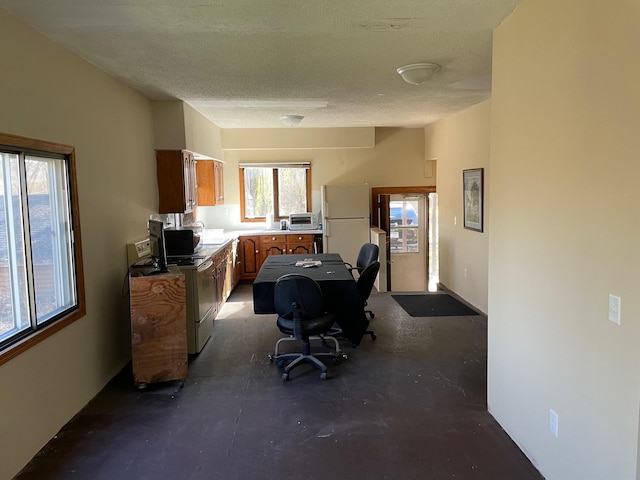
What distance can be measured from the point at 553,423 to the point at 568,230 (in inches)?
38.7

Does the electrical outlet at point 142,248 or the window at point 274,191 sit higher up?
the window at point 274,191

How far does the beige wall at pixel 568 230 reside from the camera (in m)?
1.71

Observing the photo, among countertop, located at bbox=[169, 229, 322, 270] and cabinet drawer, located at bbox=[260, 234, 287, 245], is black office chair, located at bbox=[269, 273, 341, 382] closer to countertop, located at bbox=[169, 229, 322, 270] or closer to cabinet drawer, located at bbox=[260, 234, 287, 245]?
countertop, located at bbox=[169, 229, 322, 270]

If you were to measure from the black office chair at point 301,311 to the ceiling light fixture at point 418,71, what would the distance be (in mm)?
1825

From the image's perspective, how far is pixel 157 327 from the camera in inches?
136

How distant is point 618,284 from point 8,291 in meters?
3.02

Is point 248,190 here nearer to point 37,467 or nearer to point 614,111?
point 37,467

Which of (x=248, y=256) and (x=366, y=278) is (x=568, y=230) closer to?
(x=366, y=278)

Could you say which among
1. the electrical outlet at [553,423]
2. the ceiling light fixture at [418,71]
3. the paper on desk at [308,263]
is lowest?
the electrical outlet at [553,423]

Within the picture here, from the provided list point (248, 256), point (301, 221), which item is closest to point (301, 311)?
point (248, 256)

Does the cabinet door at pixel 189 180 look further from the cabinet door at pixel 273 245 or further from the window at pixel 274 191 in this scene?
the window at pixel 274 191

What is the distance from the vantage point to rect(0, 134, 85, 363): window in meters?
2.51

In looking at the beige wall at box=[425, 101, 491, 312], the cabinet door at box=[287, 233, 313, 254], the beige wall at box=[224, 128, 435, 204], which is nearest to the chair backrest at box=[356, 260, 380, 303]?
Result: the beige wall at box=[425, 101, 491, 312]

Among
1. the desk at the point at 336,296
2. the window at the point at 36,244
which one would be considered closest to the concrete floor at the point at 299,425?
the desk at the point at 336,296
